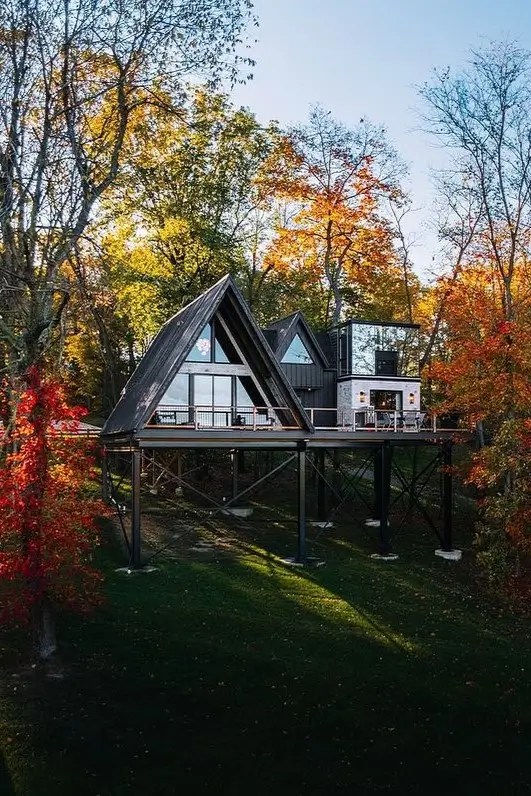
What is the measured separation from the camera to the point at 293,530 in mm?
25953

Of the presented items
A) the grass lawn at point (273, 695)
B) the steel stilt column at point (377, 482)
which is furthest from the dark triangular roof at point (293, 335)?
the grass lawn at point (273, 695)

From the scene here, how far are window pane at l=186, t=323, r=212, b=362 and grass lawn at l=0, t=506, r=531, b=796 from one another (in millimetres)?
6974

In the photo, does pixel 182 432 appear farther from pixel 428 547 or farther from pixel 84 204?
pixel 428 547

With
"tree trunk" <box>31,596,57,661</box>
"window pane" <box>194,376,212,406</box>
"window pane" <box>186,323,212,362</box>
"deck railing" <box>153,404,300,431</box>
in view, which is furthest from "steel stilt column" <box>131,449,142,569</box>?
"tree trunk" <box>31,596,57,661</box>

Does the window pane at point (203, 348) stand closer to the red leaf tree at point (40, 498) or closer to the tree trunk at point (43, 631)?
the red leaf tree at point (40, 498)

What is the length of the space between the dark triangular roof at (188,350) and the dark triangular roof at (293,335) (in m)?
5.85

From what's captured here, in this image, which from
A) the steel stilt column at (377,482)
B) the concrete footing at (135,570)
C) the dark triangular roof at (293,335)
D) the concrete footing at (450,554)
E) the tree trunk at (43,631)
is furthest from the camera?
the dark triangular roof at (293,335)

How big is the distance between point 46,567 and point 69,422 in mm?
3039

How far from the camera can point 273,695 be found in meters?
12.5

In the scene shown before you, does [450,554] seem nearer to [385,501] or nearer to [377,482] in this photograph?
[385,501]

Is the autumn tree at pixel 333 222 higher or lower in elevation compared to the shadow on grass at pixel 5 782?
higher

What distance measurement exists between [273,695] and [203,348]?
478 inches

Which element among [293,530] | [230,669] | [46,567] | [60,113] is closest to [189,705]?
[230,669]

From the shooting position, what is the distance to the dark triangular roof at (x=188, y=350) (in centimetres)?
1883
